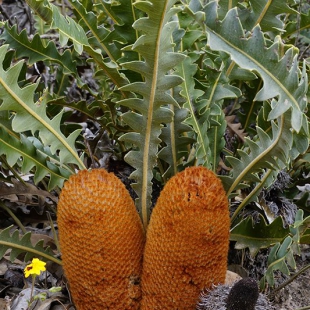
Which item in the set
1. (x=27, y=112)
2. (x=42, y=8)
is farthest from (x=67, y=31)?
(x=27, y=112)

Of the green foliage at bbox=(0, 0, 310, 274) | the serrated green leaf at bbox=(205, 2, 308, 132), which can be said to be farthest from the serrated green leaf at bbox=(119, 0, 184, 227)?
the serrated green leaf at bbox=(205, 2, 308, 132)

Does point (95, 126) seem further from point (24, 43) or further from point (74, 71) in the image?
point (24, 43)

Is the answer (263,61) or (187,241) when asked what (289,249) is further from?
(263,61)

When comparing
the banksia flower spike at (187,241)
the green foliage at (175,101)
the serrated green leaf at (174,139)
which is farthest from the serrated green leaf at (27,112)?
the banksia flower spike at (187,241)

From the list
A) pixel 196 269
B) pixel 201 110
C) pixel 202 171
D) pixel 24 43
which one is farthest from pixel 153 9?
pixel 24 43

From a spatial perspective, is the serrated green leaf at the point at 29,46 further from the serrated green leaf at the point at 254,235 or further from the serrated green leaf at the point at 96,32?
the serrated green leaf at the point at 254,235

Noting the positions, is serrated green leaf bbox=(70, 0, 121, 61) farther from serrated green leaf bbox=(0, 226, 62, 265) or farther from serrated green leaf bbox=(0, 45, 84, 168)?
serrated green leaf bbox=(0, 226, 62, 265)
